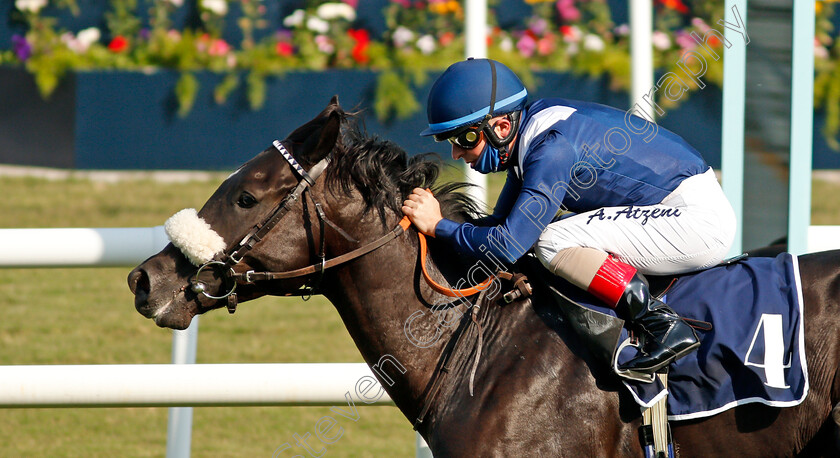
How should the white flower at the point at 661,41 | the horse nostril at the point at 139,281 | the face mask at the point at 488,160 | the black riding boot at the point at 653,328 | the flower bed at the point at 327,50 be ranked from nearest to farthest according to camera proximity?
the black riding boot at the point at 653,328 → the horse nostril at the point at 139,281 → the face mask at the point at 488,160 → the flower bed at the point at 327,50 → the white flower at the point at 661,41

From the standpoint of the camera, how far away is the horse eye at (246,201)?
2811mm

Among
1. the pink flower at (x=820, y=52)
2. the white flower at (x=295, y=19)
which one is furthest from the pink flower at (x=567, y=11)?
the white flower at (x=295, y=19)

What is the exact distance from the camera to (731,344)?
2619 millimetres

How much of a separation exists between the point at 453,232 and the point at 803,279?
1.03 meters

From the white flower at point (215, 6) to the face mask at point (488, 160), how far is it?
9.54 m

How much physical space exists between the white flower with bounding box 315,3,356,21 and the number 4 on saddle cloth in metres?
9.39

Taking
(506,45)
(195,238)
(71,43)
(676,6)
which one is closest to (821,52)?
(676,6)

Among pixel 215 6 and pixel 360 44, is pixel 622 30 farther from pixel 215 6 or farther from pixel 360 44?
pixel 215 6

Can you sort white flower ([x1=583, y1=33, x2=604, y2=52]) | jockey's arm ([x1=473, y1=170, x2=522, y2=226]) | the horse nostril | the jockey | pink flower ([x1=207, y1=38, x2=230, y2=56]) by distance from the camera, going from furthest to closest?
1. pink flower ([x1=207, y1=38, x2=230, y2=56])
2. white flower ([x1=583, y1=33, x2=604, y2=52])
3. jockey's arm ([x1=473, y1=170, x2=522, y2=226])
4. the horse nostril
5. the jockey

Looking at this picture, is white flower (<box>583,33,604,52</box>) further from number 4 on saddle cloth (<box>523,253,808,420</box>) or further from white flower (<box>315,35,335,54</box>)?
number 4 on saddle cloth (<box>523,253,808,420</box>)

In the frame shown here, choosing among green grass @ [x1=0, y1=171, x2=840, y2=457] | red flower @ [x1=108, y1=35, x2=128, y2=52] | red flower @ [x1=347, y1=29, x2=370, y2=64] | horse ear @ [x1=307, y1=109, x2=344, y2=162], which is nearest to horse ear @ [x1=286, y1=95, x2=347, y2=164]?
horse ear @ [x1=307, y1=109, x2=344, y2=162]

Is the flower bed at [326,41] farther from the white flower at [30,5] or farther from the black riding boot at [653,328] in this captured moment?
the black riding boot at [653,328]

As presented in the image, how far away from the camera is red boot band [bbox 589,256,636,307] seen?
8.66ft

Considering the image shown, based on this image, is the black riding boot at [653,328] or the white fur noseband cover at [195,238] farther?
the white fur noseband cover at [195,238]
